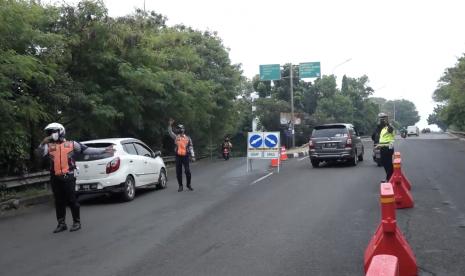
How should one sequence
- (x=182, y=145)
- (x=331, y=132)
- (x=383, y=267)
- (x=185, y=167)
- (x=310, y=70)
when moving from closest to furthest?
(x=383, y=267) < (x=182, y=145) < (x=185, y=167) < (x=331, y=132) < (x=310, y=70)

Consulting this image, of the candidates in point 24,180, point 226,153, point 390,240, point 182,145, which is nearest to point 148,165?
point 182,145

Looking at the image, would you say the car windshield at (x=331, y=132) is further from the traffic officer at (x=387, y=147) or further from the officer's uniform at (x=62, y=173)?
the officer's uniform at (x=62, y=173)

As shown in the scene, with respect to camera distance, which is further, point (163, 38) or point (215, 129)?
point (215, 129)

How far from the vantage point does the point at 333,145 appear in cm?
2031

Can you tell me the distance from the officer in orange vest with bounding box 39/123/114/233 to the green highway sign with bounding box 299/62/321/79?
34.9 metres

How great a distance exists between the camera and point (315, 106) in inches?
2810

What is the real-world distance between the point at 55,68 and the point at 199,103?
41.1 ft

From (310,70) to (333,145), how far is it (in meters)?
23.2

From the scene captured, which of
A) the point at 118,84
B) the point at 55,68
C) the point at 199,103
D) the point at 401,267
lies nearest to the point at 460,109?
the point at 199,103

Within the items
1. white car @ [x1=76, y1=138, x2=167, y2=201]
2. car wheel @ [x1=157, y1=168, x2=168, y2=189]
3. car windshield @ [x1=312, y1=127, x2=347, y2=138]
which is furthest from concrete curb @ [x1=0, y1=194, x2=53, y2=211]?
car windshield @ [x1=312, y1=127, x2=347, y2=138]

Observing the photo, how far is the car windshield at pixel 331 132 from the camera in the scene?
67.6 ft

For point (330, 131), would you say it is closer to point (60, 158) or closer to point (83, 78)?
point (83, 78)

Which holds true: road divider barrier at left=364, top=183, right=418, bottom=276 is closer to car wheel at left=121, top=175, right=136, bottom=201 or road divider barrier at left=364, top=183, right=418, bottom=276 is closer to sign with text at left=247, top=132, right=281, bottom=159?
car wheel at left=121, top=175, right=136, bottom=201

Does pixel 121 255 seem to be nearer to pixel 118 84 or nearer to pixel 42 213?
pixel 42 213
